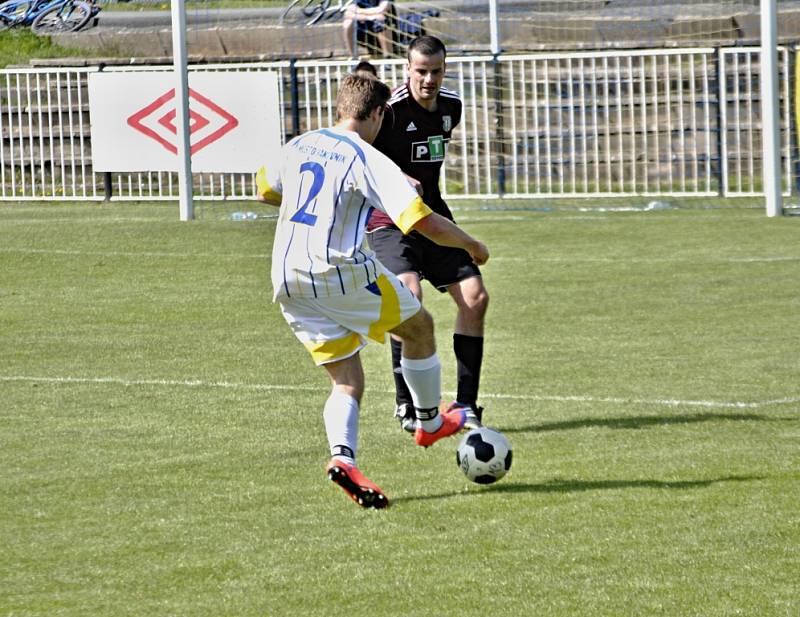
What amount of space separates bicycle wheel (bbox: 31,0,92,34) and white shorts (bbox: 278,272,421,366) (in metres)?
23.6

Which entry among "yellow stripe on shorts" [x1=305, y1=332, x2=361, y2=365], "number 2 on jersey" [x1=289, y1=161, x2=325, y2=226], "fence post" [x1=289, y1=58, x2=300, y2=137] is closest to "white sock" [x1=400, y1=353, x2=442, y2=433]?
"yellow stripe on shorts" [x1=305, y1=332, x2=361, y2=365]

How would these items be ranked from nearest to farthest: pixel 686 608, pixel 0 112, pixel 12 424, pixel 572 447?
pixel 686 608 → pixel 572 447 → pixel 12 424 → pixel 0 112

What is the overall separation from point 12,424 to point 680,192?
1318cm

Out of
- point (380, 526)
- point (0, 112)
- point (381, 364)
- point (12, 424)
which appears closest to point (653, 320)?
point (381, 364)

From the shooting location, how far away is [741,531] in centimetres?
623

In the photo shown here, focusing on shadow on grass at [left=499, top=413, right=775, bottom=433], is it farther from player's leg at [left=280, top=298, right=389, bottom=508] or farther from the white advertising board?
the white advertising board

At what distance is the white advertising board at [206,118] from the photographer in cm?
1920

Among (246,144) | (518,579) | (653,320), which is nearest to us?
(518,579)

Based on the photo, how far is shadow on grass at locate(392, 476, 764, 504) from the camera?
6965 millimetres

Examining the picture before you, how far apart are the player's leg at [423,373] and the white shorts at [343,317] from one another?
0.27 meters

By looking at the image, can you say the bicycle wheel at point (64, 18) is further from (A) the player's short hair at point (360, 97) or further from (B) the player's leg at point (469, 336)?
(A) the player's short hair at point (360, 97)

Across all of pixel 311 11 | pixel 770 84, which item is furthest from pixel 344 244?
pixel 311 11

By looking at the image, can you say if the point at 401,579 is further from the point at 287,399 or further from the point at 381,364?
the point at 381,364

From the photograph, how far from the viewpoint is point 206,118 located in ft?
63.1
